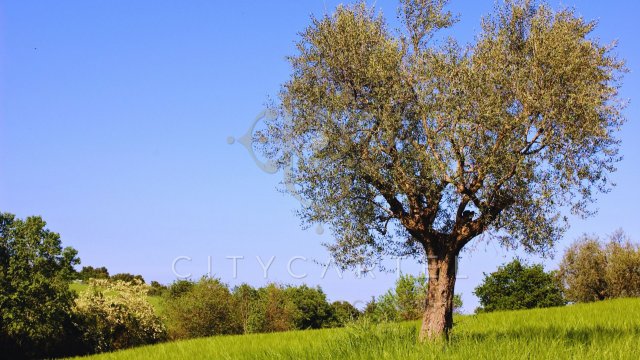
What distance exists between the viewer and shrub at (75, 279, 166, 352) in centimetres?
4816

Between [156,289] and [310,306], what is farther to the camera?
[156,289]

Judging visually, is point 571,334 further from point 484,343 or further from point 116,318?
point 116,318

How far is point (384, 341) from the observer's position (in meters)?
19.0

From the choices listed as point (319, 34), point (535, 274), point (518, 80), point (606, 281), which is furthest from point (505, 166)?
point (606, 281)

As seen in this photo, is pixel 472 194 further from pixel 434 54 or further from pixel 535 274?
pixel 535 274

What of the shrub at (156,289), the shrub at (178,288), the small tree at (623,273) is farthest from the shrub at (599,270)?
the shrub at (156,289)

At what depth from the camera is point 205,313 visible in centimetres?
5344

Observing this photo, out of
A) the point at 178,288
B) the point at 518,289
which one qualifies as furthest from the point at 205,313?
the point at 518,289

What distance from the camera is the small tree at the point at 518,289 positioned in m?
58.5

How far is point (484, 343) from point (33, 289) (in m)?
37.3

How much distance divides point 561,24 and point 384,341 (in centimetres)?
1234

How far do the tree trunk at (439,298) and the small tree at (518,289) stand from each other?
40766 millimetres

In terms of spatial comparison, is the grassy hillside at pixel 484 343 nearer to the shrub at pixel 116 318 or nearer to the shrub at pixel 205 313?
the shrub at pixel 116 318

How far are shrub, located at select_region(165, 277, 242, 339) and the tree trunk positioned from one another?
36.3m
